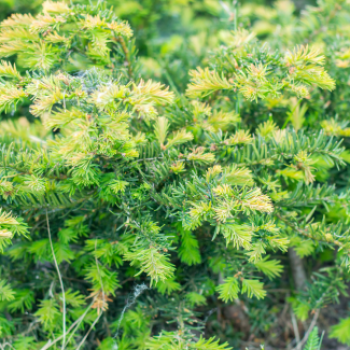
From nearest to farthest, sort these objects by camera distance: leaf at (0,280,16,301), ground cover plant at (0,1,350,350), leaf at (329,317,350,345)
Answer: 1. ground cover plant at (0,1,350,350)
2. leaf at (0,280,16,301)
3. leaf at (329,317,350,345)

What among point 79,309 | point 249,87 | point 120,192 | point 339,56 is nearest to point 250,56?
point 249,87

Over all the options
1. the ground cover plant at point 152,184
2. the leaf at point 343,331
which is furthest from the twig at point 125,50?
the leaf at point 343,331

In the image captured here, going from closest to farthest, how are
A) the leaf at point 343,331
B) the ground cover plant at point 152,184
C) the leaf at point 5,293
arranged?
the ground cover plant at point 152,184, the leaf at point 5,293, the leaf at point 343,331

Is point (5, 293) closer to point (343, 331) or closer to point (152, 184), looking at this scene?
point (152, 184)

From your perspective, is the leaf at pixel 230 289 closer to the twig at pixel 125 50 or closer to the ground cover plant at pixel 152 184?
the ground cover plant at pixel 152 184

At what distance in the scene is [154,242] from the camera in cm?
74

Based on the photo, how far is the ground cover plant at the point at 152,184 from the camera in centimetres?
72

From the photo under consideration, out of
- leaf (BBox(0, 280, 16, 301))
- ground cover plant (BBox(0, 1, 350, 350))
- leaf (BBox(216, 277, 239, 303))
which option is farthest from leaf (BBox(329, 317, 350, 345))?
leaf (BBox(0, 280, 16, 301))

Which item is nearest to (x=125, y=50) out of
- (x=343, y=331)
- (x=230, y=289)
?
(x=230, y=289)

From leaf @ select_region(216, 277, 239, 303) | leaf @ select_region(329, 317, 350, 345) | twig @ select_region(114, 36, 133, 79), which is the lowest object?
leaf @ select_region(329, 317, 350, 345)

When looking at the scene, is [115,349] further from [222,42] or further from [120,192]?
[222,42]

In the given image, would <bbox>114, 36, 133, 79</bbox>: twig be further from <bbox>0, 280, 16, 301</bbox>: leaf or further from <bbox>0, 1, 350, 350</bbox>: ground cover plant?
<bbox>0, 280, 16, 301</bbox>: leaf

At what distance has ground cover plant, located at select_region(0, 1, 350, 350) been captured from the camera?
723 millimetres

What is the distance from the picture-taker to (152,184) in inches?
31.7
